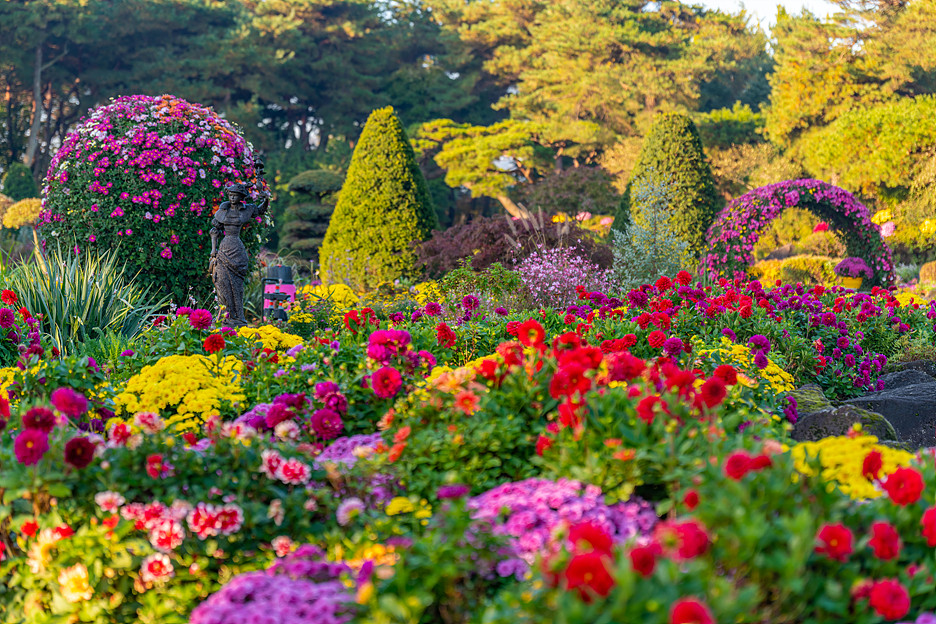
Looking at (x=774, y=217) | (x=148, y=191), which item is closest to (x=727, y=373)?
(x=148, y=191)

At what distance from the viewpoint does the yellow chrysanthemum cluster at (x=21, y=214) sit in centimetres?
1786

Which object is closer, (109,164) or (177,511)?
(177,511)

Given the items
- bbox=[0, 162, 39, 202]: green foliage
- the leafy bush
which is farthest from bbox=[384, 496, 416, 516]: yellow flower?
bbox=[0, 162, 39, 202]: green foliage

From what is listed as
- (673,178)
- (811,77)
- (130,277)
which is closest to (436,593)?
(130,277)

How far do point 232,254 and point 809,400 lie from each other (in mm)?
4465

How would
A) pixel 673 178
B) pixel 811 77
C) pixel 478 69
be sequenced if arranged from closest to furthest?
1. pixel 673 178
2. pixel 811 77
3. pixel 478 69

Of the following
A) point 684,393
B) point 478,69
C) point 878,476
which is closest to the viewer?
point 878,476

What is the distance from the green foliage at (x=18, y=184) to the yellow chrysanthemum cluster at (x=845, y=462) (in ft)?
82.6

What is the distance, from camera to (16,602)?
2.47 meters

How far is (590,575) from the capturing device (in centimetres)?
147

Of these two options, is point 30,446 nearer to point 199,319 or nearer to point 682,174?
point 199,319

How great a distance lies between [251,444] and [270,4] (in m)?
28.9

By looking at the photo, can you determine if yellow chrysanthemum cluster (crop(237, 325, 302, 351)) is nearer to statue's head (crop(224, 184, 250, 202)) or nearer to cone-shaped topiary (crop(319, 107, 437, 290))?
statue's head (crop(224, 184, 250, 202))

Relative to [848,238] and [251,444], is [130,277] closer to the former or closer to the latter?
[251,444]
